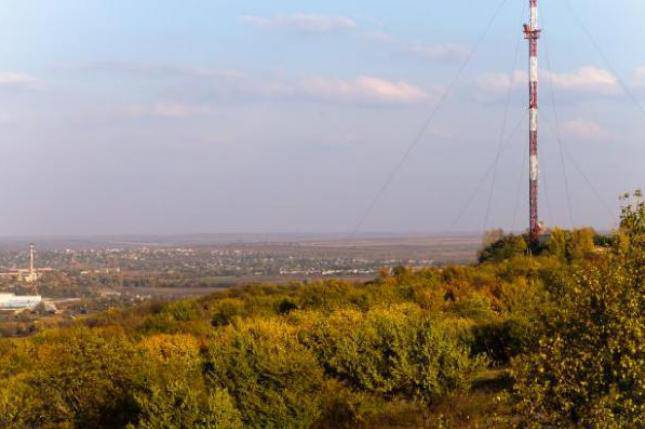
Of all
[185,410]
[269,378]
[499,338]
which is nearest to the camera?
[185,410]

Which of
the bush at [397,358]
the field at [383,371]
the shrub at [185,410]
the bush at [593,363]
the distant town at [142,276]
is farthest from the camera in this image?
the distant town at [142,276]

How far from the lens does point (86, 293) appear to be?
392ft

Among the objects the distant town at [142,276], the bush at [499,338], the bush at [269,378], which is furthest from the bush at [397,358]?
the distant town at [142,276]

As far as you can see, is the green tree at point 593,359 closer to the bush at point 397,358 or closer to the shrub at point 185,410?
the shrub at point 185,410

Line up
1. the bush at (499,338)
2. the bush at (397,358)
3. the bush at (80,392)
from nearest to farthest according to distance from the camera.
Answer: the bush at (80,392)
the bush at (397,358)
the bush at (499,338)

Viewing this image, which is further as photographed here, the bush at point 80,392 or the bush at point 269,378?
the bush at point 80,392

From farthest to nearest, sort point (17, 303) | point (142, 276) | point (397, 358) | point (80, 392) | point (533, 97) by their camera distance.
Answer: point (142, 276) < point (17, 303) < point (533, 97) < point (397, 358) < point (80, 392)

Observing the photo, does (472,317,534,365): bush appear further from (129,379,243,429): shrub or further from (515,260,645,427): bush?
(515,260,645,427): bush

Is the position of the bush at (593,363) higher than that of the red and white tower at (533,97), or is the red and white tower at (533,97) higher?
the red and white tower at (533,97)

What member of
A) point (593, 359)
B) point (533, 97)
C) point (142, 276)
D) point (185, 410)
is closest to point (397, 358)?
point (185, 410)

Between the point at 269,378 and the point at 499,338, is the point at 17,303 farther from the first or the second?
the point at 269,378

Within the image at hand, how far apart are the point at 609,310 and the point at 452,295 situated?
90.4 feet

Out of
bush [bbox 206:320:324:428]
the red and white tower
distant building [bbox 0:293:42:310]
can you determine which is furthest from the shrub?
distant building [bbox 0:293:42:310]

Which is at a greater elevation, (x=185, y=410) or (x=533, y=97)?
(x=533, y=97)
